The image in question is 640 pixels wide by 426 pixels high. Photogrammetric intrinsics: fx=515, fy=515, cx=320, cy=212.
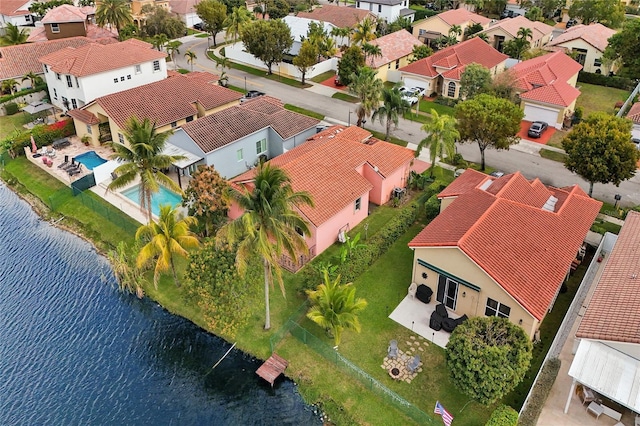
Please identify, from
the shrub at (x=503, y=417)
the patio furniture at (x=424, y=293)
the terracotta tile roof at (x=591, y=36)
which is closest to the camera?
the shrub at (x=503, y=417)

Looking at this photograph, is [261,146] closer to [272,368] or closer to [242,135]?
[242,135]

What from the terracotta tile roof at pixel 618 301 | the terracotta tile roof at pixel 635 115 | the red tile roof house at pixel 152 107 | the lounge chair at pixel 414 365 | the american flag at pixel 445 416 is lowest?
the lounge chair at pixel 414 365

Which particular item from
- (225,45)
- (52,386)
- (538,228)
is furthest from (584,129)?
(225,45)

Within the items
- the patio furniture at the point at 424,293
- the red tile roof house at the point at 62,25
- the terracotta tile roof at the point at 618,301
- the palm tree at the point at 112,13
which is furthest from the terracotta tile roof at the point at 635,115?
the palm tree at the point at 112,13

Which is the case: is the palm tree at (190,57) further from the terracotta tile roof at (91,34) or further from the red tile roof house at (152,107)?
the red tile roof house at (152,107)

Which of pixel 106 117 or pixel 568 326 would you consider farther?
pixel 106 117

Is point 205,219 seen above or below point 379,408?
above

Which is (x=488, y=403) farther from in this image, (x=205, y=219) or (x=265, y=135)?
(x=265, y=135)

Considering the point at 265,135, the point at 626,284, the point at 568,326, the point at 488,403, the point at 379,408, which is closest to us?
the point at 488,403
